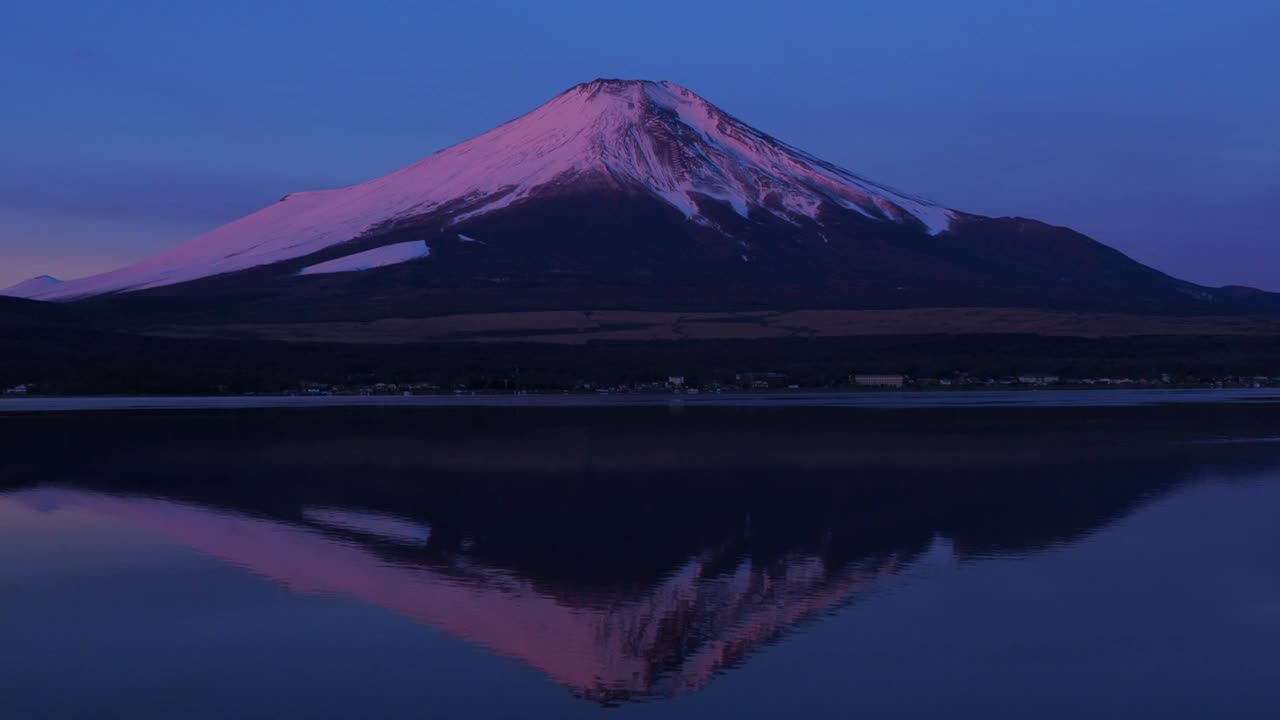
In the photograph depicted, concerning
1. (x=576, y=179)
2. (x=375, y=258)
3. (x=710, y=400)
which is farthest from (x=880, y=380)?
(x=576, y=179)

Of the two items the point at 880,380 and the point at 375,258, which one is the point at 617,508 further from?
the point at 375,258

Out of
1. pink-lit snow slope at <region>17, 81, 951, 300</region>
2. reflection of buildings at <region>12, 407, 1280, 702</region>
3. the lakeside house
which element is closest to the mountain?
pink-lit snow slope at <region>17, 81, 951, 300</region>

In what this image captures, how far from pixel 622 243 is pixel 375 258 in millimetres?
24200

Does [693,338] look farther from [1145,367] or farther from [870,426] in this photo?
[870,426]

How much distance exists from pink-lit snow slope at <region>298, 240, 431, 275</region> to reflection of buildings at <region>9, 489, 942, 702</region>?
109 m

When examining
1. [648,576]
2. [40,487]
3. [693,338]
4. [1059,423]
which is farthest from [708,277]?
[648,576]

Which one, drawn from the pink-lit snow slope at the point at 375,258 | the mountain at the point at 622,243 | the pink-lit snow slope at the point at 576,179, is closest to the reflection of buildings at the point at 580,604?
the mountain at the point at 622,243

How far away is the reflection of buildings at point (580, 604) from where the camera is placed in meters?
12.4

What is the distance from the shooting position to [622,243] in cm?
13688

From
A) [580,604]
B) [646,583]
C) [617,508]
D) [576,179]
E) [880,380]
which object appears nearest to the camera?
[580,604]

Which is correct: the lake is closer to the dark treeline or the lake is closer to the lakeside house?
the dark treeline

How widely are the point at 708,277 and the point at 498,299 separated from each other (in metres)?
22.5

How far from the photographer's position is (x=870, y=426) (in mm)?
40938

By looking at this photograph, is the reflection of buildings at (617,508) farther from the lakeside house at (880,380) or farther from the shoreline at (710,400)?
the lakeside house at (880,380)
